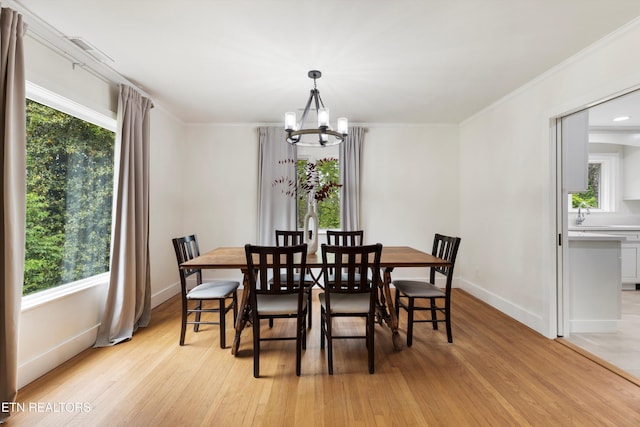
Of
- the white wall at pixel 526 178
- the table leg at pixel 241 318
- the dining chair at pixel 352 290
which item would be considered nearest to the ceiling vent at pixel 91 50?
the table leg at pixel 241 318

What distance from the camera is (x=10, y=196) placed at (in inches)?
70.7

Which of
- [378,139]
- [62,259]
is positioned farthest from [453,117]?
[62,259]

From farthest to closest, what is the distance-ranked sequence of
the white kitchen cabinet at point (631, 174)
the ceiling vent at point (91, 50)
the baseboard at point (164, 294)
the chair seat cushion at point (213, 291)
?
the white kitchen cabinet at point (631, 174) → the baseboard at point (164, 294) → the chair seat cushion at point (213, 291) → the ceiling vent at point (91, 50)

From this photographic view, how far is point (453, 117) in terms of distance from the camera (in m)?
4.28

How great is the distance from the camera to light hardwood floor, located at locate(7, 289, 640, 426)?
1705 millimetres

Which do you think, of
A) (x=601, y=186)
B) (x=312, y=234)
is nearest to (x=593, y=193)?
(x=601, y=186)

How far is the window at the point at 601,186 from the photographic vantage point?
191 inches

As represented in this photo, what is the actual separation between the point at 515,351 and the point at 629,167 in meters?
4.60

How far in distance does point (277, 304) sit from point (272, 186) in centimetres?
252

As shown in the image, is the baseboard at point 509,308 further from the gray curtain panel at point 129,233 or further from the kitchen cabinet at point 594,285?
the gray curtain panel at point 129,233

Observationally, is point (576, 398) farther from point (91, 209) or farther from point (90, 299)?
point (91, 209)

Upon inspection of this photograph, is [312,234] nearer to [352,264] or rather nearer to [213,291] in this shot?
[352,264]

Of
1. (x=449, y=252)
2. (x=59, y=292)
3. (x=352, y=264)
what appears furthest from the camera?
(x=449, y=252)

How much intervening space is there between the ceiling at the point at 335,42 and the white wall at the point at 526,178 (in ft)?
0.62
